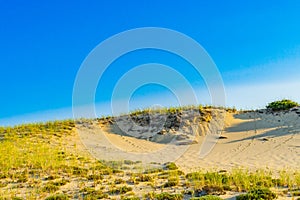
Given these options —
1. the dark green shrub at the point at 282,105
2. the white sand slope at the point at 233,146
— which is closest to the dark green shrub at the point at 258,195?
the white sand slope at the point at 233,146

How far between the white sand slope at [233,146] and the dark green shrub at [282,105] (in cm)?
134

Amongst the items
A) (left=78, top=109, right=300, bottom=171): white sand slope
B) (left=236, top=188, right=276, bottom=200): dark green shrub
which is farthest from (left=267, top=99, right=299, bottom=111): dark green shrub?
(left=236, top=188, right=276, bottom=200): dark green shrub

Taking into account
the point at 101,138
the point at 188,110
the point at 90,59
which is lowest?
the point at 101,138

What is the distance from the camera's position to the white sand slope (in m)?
23.5

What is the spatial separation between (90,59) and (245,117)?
21.2 m

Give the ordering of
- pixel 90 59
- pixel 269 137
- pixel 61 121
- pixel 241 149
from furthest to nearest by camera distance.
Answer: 1. pixel 61 121
2. pixel 269 137
3. pixel 241 149
4. pixel 90 59

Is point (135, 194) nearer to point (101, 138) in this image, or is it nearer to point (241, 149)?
point (241, 149)

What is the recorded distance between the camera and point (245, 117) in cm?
3800

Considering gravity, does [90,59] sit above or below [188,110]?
above

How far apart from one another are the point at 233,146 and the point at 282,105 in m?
11.8

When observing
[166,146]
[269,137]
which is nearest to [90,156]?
[166,146]

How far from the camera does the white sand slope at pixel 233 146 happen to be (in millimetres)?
23500

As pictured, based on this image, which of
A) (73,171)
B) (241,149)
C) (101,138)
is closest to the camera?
(73,171)

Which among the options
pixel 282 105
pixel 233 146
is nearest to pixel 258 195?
pixel 233 146
